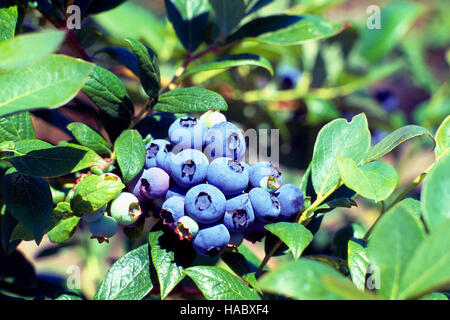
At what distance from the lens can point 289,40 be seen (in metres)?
1.06

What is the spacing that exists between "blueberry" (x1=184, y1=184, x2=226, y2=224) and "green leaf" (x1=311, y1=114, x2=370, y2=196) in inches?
9.2

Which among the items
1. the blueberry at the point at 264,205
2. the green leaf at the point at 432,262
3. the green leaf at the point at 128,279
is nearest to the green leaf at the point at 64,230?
the green leaf at the point at 128,279

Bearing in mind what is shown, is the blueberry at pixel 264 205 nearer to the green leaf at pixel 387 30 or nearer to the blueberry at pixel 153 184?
the blueberry at pixel 153 184

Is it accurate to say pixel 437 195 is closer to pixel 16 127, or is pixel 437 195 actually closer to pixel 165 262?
pixel 165 262

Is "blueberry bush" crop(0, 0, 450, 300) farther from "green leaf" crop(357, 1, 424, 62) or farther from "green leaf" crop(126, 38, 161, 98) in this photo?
"green leaf" crop(357, 1, 424, 62)

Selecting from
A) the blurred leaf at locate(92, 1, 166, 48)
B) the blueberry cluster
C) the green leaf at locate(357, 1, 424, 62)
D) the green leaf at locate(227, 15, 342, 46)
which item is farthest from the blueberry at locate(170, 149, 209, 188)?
the green leaf at locate(357, 1, 424, 62)

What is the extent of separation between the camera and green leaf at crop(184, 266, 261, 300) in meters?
0.73

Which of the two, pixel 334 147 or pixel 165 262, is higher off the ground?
pixel 334 147

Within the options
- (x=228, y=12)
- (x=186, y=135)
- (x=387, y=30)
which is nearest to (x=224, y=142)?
(x=186, y=135)

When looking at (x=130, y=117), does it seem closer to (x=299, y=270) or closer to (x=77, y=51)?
(x=77, y=51)

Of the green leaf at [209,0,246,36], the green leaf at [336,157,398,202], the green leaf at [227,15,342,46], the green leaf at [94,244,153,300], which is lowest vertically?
the green leaf at [94,244,153,300]

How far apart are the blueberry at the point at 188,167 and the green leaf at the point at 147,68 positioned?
0.17 m

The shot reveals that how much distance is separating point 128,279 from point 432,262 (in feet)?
1.85

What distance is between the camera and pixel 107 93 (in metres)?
0.88
